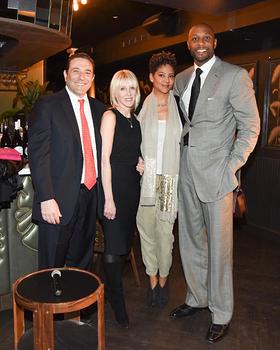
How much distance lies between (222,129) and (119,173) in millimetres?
646

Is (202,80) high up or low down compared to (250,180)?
up

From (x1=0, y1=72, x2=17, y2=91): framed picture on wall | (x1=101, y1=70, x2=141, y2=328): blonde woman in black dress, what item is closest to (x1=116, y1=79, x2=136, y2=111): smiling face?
(x1=101, y1=70, x2=141, y2=328): blonde woman in black dress

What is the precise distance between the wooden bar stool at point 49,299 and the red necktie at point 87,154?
58 centimetres

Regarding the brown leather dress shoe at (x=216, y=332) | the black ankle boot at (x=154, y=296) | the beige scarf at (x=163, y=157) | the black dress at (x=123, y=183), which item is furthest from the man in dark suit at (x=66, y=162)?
the brown leather dress shoe at (x=216, y=332)

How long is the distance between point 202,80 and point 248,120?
0.38 metres

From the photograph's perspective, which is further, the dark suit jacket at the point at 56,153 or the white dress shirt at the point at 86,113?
the white dress shirt at the point at 86,113

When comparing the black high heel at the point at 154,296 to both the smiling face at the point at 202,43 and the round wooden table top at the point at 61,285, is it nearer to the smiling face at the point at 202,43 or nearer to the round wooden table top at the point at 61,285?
the round wooden table top at the point at 61,285

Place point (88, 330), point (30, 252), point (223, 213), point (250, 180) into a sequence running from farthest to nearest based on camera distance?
point (250, 180)
point (30, 252)
point (223, 213)
point (88, 330)

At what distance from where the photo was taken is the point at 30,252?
2762 mm

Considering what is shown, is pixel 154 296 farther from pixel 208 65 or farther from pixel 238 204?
pixel 208 65

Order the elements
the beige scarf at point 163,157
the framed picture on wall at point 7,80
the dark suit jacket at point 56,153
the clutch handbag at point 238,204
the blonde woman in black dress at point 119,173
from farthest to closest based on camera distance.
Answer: the framed picture on wall at point 7,80 → the beige scarf at point 163,157 → the clutch handbag at point 238,204 → the blonde woman in black dress at point 119,173 → the dark suit jacket at point 56,153

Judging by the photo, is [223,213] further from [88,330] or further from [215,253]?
[88,330]

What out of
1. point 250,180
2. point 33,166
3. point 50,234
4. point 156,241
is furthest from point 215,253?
point 250,180

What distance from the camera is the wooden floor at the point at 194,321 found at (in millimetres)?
2432
